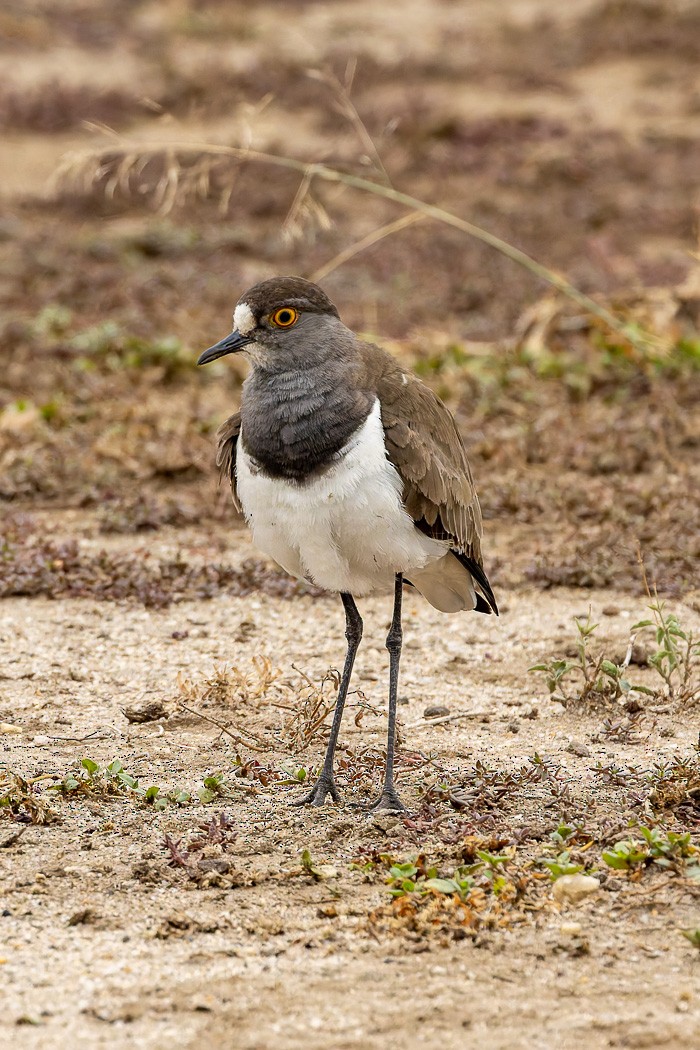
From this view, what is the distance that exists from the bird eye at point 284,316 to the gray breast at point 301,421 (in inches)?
9.1

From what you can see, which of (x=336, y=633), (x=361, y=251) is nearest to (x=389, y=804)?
(x=336, y=633)

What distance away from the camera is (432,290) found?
11.5 m

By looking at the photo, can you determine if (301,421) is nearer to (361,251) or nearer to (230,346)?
(230,346)

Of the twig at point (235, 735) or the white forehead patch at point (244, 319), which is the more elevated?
the white forehead patch at point (244, 319)

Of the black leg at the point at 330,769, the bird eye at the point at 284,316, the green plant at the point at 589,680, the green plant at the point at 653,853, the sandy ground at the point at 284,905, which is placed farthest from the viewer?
the green plant at the point at 589,680

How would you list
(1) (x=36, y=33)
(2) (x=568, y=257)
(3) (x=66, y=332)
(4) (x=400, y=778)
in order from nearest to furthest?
1. (4) (x=400, y=778)
2. (3) (x=66, y=332)
3. (2) (x=568, y=257)
4. (1) (x=36, y=33)

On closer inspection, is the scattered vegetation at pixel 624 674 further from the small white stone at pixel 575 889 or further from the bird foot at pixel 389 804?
the small white stone at pixel 575 889

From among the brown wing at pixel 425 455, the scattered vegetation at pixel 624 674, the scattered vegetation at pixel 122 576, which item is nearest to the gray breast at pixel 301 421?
the brown wing at pixel 425 455

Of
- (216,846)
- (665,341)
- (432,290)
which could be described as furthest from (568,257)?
(216,846)

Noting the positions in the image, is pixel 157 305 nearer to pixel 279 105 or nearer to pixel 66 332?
pixel 66 332

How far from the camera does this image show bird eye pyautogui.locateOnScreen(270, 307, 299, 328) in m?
5.02

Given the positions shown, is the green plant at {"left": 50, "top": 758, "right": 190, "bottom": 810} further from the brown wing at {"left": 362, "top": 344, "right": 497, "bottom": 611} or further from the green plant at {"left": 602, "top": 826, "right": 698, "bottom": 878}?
the green plant at {"left": 602, "top": 826, "right": 698, "bottom": 878}

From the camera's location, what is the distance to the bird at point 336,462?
15.3ft

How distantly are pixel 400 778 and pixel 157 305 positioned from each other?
6271mm
